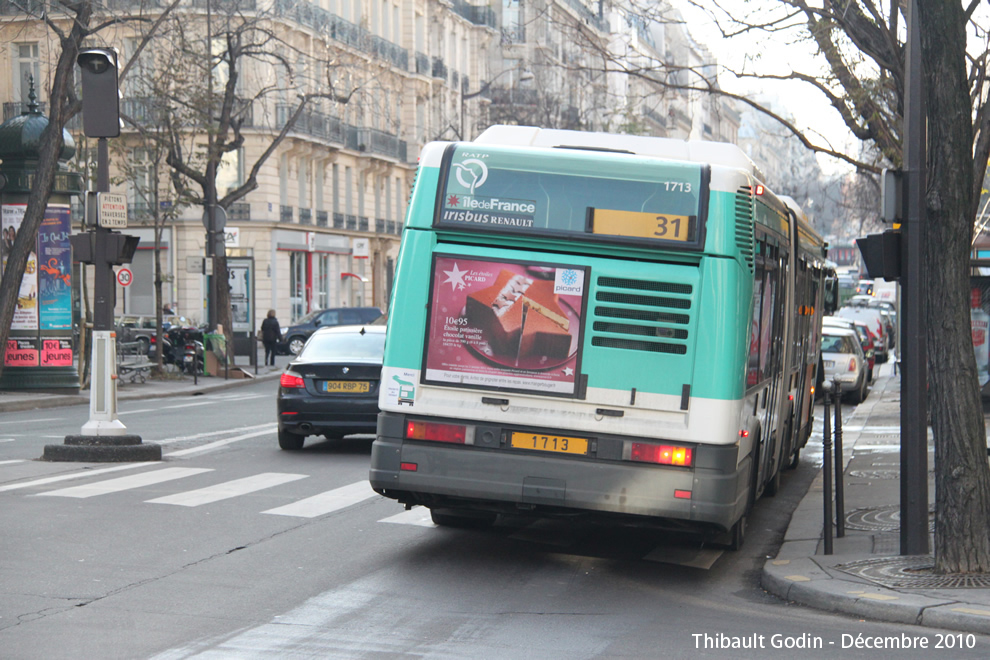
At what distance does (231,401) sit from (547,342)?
18.6 m

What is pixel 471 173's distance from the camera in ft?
28.1

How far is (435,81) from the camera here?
6819cm

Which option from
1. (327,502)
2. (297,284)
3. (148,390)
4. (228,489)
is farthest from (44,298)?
(297,284)

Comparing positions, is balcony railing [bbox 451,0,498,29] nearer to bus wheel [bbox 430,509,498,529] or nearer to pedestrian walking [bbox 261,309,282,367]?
pedestrian walking [bbox 261,309,282,367]

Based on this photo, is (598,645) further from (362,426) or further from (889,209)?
(362,426)

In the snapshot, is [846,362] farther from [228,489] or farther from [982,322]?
[228,489]

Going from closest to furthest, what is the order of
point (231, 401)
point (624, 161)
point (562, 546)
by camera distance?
point (624, 161), point (562, 546), point (231, 401)

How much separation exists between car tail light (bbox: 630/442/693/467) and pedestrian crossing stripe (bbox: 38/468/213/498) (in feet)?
18.2

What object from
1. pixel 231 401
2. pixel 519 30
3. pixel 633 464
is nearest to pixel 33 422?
pixel 231 401

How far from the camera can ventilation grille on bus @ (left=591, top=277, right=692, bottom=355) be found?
825cm

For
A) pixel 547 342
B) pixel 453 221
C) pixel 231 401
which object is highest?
pixel 453 221

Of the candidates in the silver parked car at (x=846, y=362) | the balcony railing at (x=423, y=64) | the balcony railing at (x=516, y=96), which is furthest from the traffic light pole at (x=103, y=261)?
the balcony railing at (x=423, y=64)

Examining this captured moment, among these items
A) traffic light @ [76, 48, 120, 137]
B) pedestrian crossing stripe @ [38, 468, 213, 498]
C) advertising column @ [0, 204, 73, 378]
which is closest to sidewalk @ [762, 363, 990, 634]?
pedestrian crossing stripe @ [38, 468, 213, 498]

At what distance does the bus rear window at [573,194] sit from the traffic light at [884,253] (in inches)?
60.5
